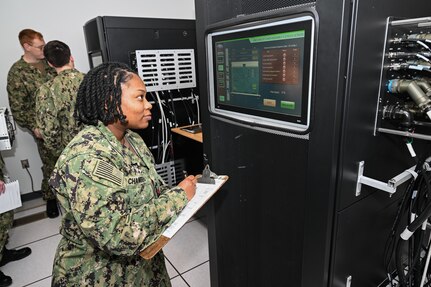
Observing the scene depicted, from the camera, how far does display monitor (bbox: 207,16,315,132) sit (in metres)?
0.86

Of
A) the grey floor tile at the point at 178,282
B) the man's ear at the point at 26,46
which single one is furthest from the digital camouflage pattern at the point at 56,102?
the grey floor tile at the point at 178,282

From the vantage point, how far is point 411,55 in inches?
34.4

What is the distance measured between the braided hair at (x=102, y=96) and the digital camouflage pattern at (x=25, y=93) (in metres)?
2.20

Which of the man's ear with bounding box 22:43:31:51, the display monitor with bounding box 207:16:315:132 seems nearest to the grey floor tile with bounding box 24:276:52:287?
the display monitor with bounding box 207:16:315:132

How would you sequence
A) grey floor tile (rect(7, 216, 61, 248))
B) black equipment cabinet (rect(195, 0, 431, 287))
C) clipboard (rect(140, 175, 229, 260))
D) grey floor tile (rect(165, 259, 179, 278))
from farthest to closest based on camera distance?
grey floor tile (rect(7, 216, 61, 248)) → grey floor tile (rect(165, 259, 179, 278)) → clipboard (rect(140, 175, 229, 260)) → black equipment cabinet (rect(195, 0, 431, 287))

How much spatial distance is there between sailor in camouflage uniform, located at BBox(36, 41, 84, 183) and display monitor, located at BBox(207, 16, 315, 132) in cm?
160

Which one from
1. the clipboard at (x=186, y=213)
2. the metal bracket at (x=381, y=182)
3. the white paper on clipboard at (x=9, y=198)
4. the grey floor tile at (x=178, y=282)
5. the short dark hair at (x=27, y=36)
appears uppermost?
the short dark hair at (x=27, y=36)

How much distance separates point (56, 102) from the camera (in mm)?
2332

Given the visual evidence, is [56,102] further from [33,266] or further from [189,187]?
[189,187]

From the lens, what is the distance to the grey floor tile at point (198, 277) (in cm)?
199

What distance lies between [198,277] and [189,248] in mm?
350

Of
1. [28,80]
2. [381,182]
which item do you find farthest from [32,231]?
[381,182]

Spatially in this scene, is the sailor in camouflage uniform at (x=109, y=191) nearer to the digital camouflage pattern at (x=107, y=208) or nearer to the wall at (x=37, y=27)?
the digital camouflage pattern at (x=107, y=208)

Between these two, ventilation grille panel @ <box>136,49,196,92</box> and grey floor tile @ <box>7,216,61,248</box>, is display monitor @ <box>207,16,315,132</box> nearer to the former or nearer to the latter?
ventilation grille panel @ <box>136,49,196,92</box>
